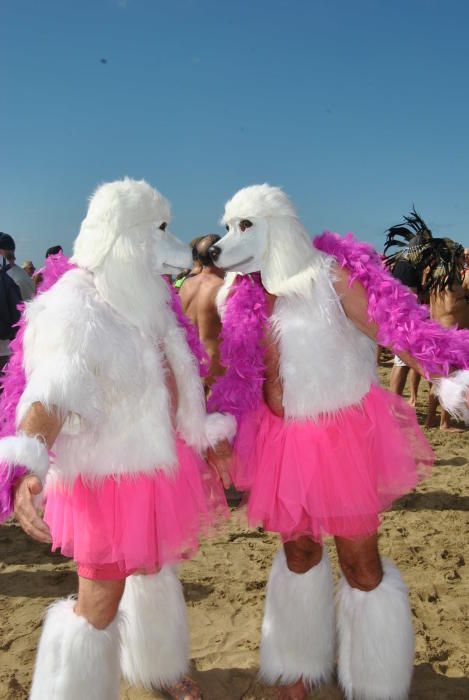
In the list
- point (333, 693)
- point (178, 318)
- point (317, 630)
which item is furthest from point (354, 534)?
point (178, 318)

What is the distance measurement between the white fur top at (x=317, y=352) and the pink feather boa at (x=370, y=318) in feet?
0.35

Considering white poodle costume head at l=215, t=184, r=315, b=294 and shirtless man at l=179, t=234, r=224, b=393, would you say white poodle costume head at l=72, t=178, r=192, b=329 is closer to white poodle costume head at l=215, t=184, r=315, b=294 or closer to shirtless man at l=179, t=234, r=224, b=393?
white poodle costume head at l=215, t=184, r=315, b=294

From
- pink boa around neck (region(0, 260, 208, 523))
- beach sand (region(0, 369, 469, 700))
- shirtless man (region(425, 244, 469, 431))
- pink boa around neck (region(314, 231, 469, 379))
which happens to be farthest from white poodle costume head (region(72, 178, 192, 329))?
shirtless man (region(425, 244, 469, 431))

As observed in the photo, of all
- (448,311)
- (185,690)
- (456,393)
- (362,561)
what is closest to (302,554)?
(362,561)

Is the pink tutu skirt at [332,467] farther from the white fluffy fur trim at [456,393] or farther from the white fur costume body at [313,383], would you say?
the white fluffy fur trim at [456,393]

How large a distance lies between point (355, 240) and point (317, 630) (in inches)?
62.0

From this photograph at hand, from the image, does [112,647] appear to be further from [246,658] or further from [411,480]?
[411,480]

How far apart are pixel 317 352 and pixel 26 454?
106cm

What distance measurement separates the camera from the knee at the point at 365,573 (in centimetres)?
215

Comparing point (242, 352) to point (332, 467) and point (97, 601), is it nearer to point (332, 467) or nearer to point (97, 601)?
point (332, 467)

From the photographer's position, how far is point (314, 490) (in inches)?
81.4

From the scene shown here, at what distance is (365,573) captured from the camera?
7.06 feet

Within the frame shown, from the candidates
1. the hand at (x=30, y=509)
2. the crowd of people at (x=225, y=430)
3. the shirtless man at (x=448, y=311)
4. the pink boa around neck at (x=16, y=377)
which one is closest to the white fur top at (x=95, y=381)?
the crowd of people at (x=225, y=430)

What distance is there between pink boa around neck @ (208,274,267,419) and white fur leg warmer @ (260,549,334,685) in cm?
65
